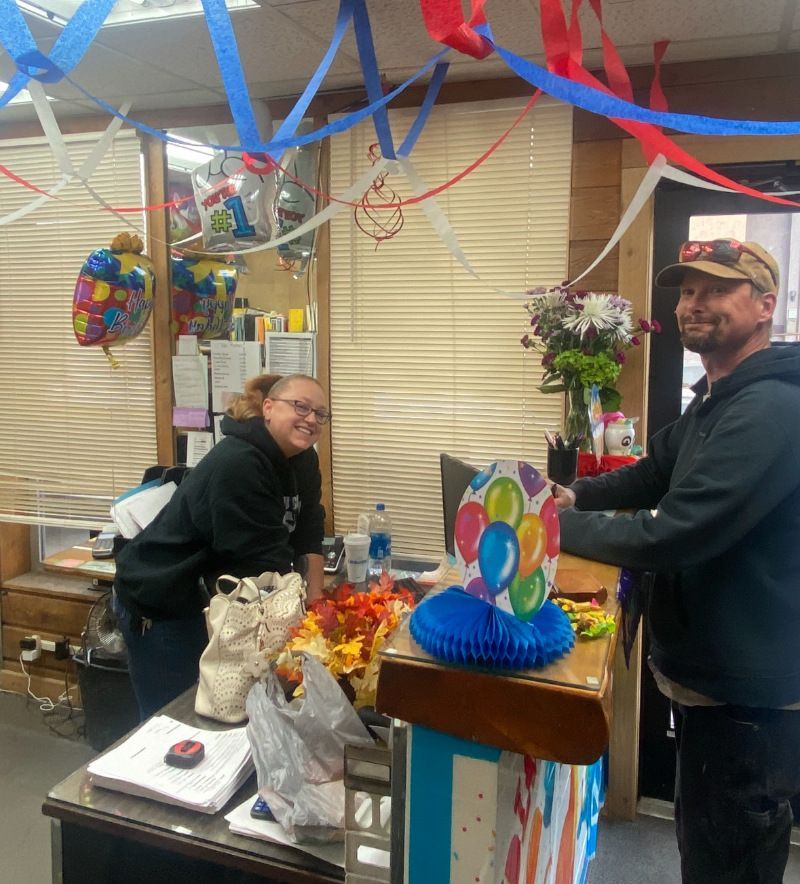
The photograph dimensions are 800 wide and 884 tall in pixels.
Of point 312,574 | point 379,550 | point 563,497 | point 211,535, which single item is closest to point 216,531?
point 211,535

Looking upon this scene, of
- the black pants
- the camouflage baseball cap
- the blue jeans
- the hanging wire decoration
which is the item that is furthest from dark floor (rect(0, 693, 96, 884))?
the camouflage baseball cap

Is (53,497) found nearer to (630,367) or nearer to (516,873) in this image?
(630,367)

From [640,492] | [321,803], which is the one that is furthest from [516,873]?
[640,492]

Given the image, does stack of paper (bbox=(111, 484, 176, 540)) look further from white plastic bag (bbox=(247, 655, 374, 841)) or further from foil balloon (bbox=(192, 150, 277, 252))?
white plastic bag (bbox=(247, 655, 374, 841))

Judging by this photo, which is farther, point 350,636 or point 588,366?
point 588,366

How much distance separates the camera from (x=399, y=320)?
9.29 ft

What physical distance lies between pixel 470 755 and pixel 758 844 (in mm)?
976

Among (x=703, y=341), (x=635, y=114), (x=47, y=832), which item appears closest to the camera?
(x=635, y=114)

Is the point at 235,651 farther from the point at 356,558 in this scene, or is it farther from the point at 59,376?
the point at 59,376

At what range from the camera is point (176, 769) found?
53.3 inches

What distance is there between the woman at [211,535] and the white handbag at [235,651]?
364 millimetres

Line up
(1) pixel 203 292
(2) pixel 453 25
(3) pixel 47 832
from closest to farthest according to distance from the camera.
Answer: (2) pixel 453 25
(3) pixel 47 832
(1) pixel 203 292

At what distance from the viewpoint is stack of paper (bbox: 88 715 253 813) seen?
4.20ft

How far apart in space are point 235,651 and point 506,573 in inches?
35.2
